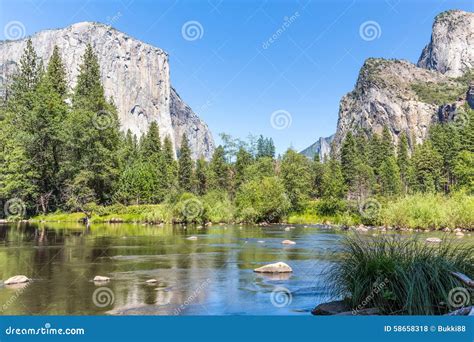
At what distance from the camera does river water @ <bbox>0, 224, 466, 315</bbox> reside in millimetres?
11375

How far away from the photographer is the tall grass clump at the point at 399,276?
335 inches

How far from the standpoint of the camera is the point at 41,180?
60.1 meters

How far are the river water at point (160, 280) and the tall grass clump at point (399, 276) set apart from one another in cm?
63

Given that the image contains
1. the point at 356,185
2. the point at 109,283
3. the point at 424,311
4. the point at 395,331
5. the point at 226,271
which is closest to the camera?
the point at 395,331

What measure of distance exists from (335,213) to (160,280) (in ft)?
146

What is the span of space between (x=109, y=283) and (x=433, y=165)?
78131 mm

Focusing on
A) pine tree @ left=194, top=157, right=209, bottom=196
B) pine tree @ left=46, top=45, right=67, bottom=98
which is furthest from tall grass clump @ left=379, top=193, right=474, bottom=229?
pine tree @ left=46, top=45, right=67, bottom=98

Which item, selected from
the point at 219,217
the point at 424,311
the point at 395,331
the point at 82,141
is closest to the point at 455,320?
the point at 395,331

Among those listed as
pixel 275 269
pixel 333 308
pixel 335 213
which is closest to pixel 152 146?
pixel 335 213

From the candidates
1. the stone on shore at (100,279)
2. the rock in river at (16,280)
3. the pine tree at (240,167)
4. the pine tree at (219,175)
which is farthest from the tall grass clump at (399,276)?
the pine tree at (219,175)

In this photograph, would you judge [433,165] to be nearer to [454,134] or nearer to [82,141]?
[454,134]

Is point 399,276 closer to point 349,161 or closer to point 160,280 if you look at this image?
point 160,280

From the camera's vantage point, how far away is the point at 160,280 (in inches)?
605

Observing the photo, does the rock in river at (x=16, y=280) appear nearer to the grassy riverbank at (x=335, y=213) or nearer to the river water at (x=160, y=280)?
the river water at (x=160, y=280)
